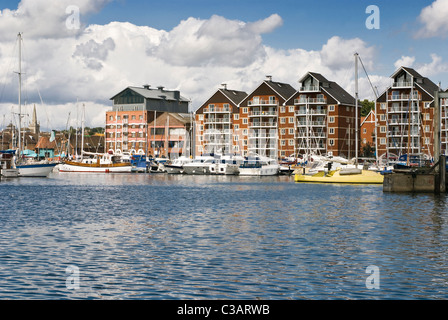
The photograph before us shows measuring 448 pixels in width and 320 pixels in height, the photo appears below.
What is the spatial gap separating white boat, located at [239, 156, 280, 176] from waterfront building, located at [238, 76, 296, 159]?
74.3 feet

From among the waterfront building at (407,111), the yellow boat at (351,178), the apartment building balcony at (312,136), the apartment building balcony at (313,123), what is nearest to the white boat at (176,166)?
the apartment building balcony at (312,136)

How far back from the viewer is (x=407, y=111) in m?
154

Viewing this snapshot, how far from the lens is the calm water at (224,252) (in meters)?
22.8

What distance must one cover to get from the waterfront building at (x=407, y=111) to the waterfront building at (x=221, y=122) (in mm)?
42798

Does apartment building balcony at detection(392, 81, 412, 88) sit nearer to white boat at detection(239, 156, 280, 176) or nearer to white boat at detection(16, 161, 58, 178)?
white boat at detection(239, 156, 280, 176)

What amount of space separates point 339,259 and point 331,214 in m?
23.6

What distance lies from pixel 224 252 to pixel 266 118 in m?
151

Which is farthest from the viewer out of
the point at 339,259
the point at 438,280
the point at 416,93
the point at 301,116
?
the point at 301,116

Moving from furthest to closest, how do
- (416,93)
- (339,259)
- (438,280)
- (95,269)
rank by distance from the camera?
(416,93), (339,259), (95,269), (438,280)

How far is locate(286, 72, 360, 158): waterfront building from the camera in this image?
168125 millimetres

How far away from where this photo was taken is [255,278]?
24719 millimetres

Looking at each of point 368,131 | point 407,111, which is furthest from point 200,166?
point 368,131
